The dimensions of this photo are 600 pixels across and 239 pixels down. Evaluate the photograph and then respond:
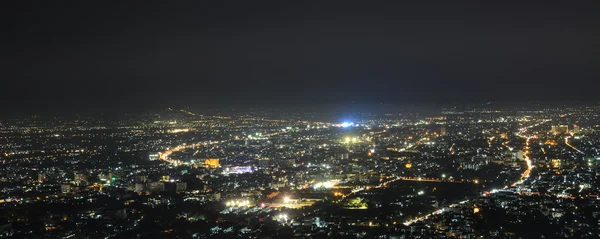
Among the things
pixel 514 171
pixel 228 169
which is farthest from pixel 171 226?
pixel 514 171

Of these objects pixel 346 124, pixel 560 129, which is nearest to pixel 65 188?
pixel 560 129

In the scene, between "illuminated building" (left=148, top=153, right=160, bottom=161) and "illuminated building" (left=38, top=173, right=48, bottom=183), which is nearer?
"illuminated building" (left=38, top=173, right=48, bottom=183)

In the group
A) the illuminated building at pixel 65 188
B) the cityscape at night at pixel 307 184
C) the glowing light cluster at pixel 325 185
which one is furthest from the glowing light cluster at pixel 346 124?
the illuminated building at pixel 65 188

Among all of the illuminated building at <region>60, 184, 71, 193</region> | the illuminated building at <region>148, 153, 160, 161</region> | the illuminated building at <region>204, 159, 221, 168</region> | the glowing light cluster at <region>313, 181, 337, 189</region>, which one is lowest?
the illuminated building at <region>148, 153, 160, 161</region>

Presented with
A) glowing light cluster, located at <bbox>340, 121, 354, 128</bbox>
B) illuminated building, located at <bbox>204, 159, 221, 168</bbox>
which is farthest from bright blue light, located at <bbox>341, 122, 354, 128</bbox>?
illuminated building, located at <bbox>204, 159, 221, 168</bbox>

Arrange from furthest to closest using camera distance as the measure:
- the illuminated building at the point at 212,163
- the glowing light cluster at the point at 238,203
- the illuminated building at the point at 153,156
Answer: the illuminated building at the point at 153,156 → the illuminated building at the point at 212,163 → the glowing light cluster at the point at 238,203

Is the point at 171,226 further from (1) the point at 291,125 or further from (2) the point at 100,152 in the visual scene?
(1) the point at 291,125

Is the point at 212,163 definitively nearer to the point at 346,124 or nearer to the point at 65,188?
the point at 65,188

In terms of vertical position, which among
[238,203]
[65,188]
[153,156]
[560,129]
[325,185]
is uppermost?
[65,188]

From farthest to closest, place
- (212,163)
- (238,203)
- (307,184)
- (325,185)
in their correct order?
(212,163) < (307,184) < (325,185) < (238,203)

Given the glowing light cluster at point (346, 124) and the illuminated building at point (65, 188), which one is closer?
the illuminated building at point (65, 188)

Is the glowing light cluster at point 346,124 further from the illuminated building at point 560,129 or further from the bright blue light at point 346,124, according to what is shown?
the illuminated building at point 560,129

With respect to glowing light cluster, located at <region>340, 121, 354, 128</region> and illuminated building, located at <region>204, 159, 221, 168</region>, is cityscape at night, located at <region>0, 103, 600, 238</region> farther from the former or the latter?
glowing light cluster, located at <region>340, 121, 354, 128</region>
